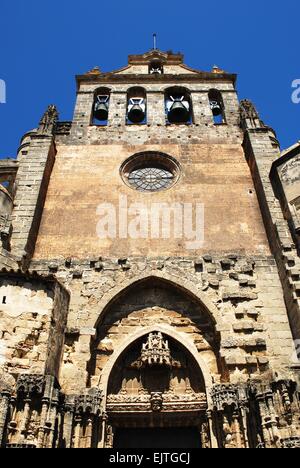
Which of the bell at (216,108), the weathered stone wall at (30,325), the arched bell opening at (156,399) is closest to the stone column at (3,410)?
the weathered stone wall at (30,325)

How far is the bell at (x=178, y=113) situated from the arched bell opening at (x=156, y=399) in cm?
937

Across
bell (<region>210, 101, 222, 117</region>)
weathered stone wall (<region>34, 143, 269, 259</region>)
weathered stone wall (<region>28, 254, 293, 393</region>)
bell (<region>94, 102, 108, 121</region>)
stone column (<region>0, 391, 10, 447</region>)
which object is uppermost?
bell (<region>210, 101, 222, 117</region>)

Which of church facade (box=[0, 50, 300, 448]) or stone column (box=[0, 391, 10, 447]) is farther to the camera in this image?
church facade (box=[0, 50, 300, 448])

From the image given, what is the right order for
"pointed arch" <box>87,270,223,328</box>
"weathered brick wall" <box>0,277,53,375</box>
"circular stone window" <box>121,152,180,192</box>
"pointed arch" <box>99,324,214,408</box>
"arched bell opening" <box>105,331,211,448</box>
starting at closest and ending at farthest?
"weathered brick wall" <box>0,277,53,375</box>
"arched bell opening" <box>105,331,211,448</box>
"pointed arch" <box>99,324,214,408</box>
"pointed arch" <box>87,270,223,328</box>
"circular stone window" <box>121,152,180,192</box>

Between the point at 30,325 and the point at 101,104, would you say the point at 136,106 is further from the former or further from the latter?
the point at 30,325

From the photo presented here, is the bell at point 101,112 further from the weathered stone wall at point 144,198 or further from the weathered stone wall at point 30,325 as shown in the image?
the weathered stone wall at point 30,325

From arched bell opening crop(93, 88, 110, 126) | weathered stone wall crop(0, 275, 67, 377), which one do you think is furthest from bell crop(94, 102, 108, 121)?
weathered stone wall crop(0, 275, 67, 377)

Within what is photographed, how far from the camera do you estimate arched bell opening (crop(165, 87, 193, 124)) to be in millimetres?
15528

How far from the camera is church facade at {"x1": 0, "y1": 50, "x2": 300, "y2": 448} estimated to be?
733 cm

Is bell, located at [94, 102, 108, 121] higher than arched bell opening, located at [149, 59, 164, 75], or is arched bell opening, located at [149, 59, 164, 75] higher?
arched bell opening, located at [149, 59, 164, 75]

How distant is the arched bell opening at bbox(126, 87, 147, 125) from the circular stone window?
8.50 feet

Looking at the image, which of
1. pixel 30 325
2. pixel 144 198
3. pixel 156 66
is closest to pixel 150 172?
pixel 144 198

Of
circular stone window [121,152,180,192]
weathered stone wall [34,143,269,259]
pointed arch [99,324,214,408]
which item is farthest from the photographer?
circular stone window [121,152,180,192]

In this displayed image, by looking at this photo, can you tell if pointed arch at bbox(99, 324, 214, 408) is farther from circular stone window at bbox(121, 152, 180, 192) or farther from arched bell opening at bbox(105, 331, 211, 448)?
circular stone window at bbox(121, 152, 180, 192)
